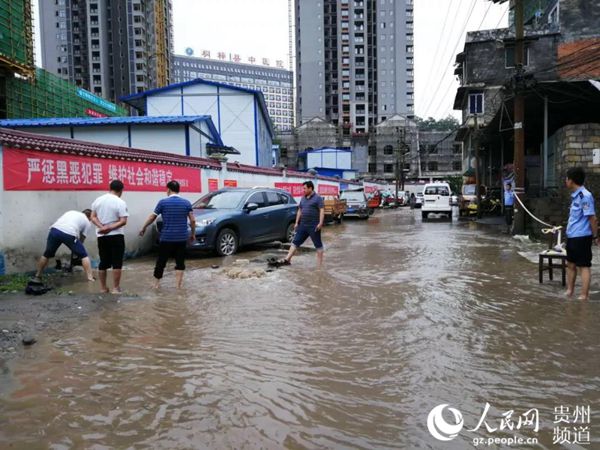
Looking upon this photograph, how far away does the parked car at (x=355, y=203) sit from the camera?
26891 mm

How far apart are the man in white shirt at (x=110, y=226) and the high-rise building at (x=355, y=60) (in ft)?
327

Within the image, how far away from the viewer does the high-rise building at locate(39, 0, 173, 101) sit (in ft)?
292

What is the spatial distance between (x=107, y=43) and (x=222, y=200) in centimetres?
9574

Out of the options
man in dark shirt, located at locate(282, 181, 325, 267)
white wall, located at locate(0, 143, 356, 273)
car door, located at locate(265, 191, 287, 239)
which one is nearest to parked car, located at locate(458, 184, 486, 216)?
car door, located at locate(265, 191, 287, 239)

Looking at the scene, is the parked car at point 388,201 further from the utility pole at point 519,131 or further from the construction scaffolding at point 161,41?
the construction scaffolding at point 161,41

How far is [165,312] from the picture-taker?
19.7 ft

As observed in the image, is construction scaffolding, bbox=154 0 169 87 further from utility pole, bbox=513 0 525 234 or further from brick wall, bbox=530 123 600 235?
brick wall, bbox=530 123 600 235

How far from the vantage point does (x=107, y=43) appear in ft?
308

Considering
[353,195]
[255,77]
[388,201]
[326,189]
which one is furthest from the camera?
[255,77]

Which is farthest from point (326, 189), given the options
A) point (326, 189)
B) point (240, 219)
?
Answer: point (240, 219)

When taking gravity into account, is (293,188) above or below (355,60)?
below

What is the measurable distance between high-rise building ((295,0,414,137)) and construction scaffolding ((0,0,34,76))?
251 ft

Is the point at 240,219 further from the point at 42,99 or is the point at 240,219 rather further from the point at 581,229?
the point at 42,99

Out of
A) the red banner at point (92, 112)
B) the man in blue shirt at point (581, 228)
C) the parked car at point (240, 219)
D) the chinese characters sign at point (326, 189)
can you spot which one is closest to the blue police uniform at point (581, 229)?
the man in blue shirt at point (581, 228)
